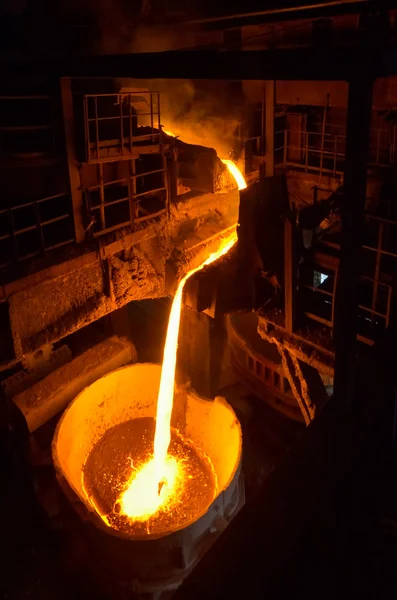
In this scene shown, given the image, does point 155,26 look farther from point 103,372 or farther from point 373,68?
point 373,68

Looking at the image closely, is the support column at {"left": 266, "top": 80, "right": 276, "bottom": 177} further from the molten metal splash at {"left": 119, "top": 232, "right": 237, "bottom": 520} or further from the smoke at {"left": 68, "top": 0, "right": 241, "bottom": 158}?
the smoke at {"left": 68, "top": 0, "right": 241, "bottom": 158}

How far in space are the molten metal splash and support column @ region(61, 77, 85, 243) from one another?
1.55m

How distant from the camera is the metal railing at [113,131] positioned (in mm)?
4879

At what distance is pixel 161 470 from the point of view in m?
6.66

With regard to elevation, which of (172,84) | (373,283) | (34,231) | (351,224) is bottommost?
(373,283)

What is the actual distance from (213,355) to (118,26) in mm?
4871

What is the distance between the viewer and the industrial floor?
5.22ft

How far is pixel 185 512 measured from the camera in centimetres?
618

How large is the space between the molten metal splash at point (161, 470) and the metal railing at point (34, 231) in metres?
1.58

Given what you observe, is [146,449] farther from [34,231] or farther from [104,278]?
[34,231]

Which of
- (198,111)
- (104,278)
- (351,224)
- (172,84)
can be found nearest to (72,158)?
(104,278)

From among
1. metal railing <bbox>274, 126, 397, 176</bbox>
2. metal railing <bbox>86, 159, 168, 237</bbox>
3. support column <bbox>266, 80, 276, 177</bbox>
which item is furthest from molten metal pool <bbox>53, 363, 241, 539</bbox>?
metal railing <bbox>274, 126, 397, 176</bbox>

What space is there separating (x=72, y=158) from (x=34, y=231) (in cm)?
109

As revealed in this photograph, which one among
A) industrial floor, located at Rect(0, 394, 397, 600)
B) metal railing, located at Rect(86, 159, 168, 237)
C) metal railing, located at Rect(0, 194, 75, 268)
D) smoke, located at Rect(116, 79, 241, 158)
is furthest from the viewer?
smoke, located at Rect(116, 79, 241, 158)
